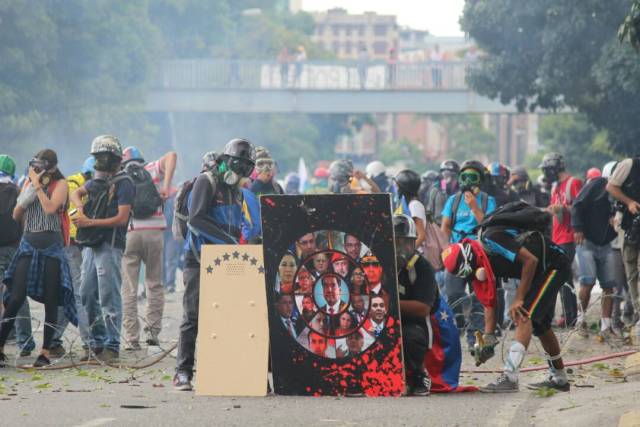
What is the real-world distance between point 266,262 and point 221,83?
58.5 metres

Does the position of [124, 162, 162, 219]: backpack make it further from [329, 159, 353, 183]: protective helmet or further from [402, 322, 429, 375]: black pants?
[402, 322, 429, 375]: black pants

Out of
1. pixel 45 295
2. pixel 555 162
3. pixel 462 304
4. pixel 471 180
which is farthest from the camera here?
pixel 555 162

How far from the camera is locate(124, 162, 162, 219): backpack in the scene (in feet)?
47.8

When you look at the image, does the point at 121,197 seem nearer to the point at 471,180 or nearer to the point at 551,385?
the point at 471,180

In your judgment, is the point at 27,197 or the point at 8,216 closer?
the point at 27,197

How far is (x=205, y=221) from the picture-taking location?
10773 millimetres

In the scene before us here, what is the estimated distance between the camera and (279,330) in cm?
1019

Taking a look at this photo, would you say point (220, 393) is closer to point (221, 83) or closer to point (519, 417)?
point (519, 417)

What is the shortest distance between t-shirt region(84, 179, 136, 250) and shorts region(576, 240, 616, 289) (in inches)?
195

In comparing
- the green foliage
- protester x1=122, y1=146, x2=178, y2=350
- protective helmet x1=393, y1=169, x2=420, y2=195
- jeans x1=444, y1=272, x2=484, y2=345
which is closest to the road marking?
protester x1=122, y1=146, x2=178, y2=350

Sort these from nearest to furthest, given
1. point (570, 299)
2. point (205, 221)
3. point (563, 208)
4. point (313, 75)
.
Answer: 1. point (205, 221)
2. point (563, 208)
3. point (570, 299)
4. point (313, 75)

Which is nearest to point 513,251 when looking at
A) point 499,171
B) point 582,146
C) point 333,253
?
point 333,253

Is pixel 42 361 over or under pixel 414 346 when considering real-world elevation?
under

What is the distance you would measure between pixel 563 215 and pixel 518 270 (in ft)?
21.6
